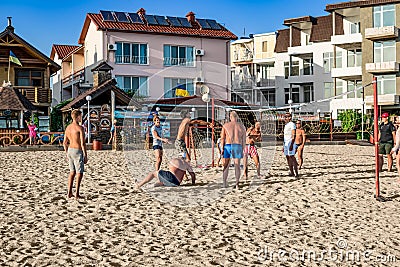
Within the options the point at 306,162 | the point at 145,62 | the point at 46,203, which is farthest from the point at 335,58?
the point at 46,203

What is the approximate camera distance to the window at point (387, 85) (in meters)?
38.6

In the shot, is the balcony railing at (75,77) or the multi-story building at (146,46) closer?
the multi-story building at (146,46)

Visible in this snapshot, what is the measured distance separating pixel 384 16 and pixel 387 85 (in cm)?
480

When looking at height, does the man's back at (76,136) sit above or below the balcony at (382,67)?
below

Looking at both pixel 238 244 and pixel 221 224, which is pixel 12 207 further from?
pixel 238 244

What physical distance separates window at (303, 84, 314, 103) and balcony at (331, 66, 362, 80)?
16.8 ft

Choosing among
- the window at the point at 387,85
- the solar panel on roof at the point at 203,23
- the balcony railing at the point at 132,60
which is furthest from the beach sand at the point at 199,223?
the solar panel on roof at the point at 203,23

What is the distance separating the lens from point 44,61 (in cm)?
3553

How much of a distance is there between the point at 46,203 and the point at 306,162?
379 inches

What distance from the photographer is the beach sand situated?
604 centimetres

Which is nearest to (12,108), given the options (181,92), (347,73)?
(181,92)

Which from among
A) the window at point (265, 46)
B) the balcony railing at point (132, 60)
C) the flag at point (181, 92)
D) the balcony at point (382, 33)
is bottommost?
the flag at point (181, 92)

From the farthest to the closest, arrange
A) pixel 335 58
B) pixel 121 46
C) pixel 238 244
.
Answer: pixel 335 58
pixel 121 46
pixel 238 244

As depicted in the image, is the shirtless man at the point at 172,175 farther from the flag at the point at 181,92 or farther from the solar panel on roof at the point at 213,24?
the solar panel on roof at the point at 213,24
